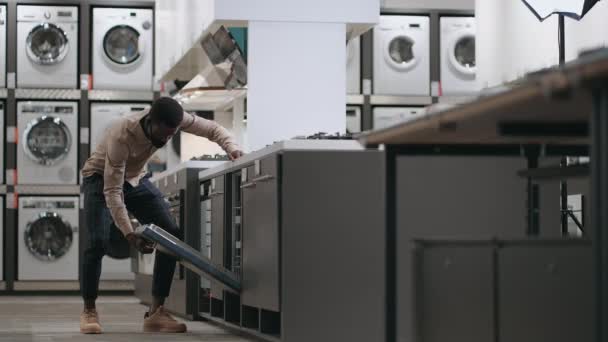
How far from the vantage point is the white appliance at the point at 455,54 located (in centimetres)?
1023

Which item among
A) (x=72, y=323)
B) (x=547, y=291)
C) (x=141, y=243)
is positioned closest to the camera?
(x=547, y=291)

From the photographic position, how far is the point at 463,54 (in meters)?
10.4

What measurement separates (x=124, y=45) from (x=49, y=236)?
1825 mm

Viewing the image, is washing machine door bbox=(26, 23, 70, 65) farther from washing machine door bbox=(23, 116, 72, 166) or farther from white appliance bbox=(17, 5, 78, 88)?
washing machine door bbox=(23, 116, 72, 166)

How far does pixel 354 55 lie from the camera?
10180 mm

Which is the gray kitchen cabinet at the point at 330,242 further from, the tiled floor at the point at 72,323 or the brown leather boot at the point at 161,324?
the brown leather boot at the point at 161,324

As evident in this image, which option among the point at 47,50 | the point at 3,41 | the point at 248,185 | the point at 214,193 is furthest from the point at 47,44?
the point at 248,185

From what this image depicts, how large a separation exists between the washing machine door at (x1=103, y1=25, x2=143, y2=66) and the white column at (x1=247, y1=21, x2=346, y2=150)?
463 centimetres

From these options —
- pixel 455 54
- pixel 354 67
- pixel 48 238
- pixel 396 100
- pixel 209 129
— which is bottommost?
pixel 48 238

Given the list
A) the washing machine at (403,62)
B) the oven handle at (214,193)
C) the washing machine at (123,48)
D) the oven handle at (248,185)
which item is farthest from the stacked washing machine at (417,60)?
the oven handle at (248,185)

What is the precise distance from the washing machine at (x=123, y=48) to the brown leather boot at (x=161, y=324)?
4.90m

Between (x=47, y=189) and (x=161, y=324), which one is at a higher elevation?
(x=47, y=189)

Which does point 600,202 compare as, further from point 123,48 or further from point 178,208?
point 123,48

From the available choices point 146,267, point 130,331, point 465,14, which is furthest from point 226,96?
point 465,14
